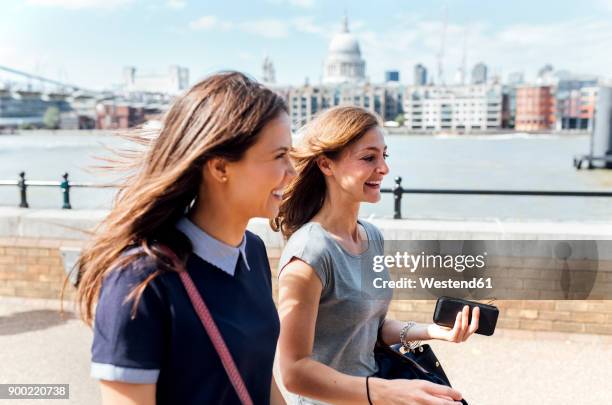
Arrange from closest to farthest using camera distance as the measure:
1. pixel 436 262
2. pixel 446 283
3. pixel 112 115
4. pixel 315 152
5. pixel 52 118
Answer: pixel 315 152 < pixel 446 283 < pixel 436 262 < pixel 112 115 < pixel 52 118

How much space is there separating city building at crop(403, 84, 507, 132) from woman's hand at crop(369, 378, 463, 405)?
13410cm

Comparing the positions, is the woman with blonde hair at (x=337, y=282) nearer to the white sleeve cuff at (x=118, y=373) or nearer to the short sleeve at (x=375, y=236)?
the short sleeve at (x=375, y=236)

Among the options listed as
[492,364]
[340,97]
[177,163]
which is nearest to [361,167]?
[177,163]

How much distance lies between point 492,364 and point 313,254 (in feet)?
11.1

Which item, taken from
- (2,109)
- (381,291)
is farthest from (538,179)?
(2,109)

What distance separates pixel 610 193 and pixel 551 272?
4.45 feet

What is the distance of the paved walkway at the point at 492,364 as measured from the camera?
13.8ft

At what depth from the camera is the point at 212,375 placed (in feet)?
3.84

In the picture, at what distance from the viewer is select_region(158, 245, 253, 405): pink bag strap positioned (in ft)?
3.76

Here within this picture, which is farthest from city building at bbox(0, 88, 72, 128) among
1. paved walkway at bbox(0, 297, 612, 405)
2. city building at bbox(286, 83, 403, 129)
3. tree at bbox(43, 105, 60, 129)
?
paved walkway at bbox(0, 297, 612, 405)

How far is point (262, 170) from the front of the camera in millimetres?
1301

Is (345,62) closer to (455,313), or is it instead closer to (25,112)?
(25,112)

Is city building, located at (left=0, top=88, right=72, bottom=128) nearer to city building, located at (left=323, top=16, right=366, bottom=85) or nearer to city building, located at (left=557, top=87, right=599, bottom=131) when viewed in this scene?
city building, located at (left=323, top=16, right=366, bottom=85)

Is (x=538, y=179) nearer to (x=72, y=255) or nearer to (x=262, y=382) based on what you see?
(x=72, y=255)
